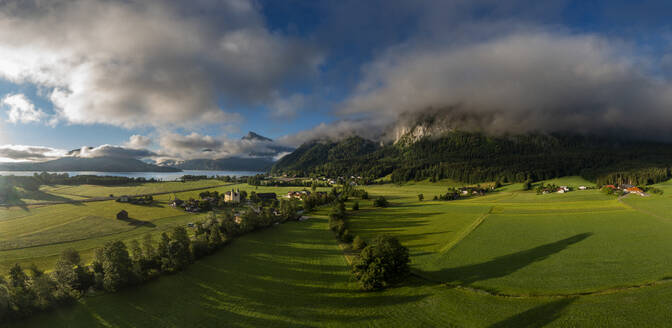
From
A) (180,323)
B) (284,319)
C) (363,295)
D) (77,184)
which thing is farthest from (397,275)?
(77,184)

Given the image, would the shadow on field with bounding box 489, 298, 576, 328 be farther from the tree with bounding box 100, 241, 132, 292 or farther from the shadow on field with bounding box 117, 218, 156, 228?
the shadow on field with bounding box 117, 218, 156, 228

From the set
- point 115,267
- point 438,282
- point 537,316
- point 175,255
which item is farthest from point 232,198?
point 537,316

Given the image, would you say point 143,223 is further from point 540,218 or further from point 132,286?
point 540,218

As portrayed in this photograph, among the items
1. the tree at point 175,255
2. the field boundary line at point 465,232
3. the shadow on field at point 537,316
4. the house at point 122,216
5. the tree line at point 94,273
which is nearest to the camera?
the shadow on field at point 537,316

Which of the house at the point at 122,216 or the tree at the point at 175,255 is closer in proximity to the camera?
the tree at the point at 175,255

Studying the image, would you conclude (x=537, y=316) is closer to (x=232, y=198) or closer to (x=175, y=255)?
(x=175, y=255)

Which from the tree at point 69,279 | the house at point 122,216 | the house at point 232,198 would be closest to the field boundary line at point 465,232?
the tree at point 69,279

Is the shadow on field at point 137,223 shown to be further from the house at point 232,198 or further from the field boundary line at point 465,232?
the field boundary line at point 465,232
